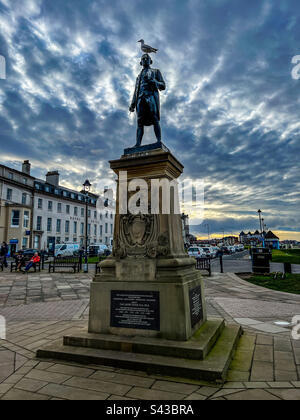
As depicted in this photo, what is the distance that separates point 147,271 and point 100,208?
58806 mm

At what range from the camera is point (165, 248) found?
4.44 meters

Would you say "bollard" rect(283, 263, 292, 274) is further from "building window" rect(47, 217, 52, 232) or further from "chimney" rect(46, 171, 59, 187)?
"chimney" rect(46, 171, 59, 187)

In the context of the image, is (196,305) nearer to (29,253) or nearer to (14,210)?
(29,253)

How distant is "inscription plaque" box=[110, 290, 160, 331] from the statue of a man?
3029mm

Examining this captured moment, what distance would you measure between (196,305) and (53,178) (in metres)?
51.0

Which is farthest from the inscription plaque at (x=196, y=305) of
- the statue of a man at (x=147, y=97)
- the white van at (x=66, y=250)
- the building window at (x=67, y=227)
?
the building window at (x=67, y=227)

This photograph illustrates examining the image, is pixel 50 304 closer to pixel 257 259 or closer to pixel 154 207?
pixel 154 207

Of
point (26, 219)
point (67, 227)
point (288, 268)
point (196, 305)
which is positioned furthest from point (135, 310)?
point (67, 227)

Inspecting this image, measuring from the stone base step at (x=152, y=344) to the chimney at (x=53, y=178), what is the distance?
164 ft

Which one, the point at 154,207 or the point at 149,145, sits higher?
the point at 149,145

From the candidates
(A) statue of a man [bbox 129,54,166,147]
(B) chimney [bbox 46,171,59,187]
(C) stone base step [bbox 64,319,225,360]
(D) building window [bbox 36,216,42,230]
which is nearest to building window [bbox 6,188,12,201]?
(D) building window [bbox 36,216,42,230]

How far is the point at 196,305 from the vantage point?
455 centimetres

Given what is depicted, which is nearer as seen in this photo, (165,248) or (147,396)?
(147,396)
